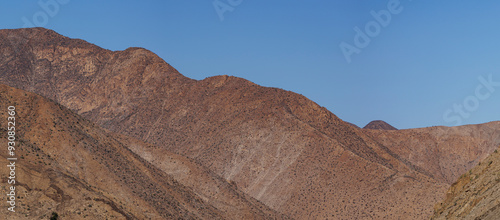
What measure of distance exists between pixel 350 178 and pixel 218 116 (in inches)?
1149

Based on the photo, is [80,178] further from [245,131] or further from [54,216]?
[245,131]

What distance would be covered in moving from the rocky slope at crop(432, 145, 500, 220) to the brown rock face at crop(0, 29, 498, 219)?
6193 centimetres

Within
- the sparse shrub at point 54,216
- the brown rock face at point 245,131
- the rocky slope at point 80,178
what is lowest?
the sparse shrub at point 54,216

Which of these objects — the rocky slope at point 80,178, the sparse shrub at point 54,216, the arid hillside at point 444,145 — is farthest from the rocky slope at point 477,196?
the arid hillside at point 444,145

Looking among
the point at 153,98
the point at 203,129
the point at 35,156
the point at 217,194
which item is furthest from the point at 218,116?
the point at 35,156

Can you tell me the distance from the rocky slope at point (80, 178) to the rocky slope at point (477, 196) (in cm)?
3031

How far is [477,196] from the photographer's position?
67.9 feet

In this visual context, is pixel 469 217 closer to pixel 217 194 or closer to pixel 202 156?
pixel 217 194

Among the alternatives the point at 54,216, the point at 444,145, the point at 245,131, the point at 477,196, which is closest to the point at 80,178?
the point at 54,216

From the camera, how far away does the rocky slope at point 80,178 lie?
47.4 m

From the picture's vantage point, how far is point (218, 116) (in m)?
114

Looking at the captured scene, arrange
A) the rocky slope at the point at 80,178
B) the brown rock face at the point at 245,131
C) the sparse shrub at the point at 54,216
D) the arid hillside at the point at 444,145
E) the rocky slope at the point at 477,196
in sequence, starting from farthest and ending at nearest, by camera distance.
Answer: the arid hillside at the point at 444,145 → the brown rock face at the point at 245,131 → the rocky slope at the point at 80,178 → the sparse shrub at the point at 54,216 → the rocky slope at the point at 477,196

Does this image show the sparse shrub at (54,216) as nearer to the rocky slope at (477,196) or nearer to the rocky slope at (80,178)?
the rocky slope at (80,178)

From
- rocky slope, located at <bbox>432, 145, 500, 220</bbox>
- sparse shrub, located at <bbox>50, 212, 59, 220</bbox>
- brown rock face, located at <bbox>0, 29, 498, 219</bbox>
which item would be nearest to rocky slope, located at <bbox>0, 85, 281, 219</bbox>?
sparse shrub, located at <bbox>50, 212, 59, 220</bbox>
